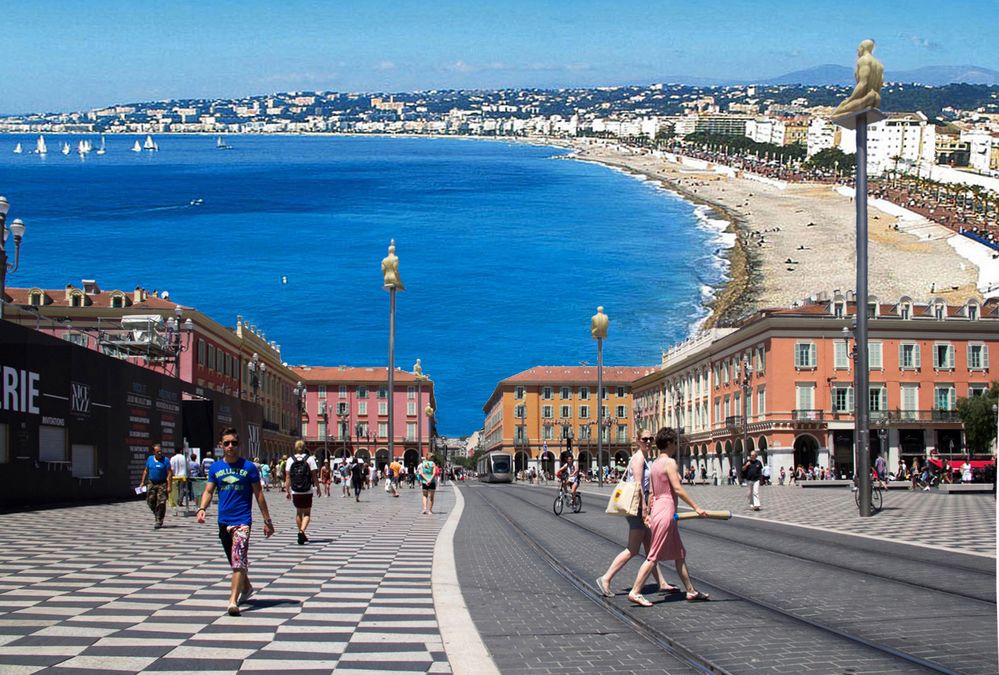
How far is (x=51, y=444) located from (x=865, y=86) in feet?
68.4

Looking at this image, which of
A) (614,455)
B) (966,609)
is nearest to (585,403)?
(614,455)

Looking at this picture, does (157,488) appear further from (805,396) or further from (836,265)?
(836,265)

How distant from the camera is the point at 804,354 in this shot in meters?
74.7

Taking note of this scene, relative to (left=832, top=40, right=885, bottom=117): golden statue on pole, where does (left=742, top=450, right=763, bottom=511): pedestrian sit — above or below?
below

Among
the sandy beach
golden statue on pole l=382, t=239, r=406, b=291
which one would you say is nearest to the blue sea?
the sandy beach

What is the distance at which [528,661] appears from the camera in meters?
8.99

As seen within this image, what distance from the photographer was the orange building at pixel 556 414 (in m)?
128

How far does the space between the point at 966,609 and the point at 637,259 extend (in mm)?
150988

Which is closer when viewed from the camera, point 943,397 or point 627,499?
point 627,499

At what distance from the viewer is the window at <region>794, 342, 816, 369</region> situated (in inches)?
2936

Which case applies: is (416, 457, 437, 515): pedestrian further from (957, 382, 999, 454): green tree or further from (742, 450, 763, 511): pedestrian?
(957, 382, 999, 454): green tree

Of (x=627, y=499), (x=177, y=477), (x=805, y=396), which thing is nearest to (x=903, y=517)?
(x=177, y=477)

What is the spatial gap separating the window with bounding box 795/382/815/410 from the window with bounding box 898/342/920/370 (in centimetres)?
647

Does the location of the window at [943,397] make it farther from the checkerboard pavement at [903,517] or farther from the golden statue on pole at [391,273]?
the golden statue on pole at [391,273]
